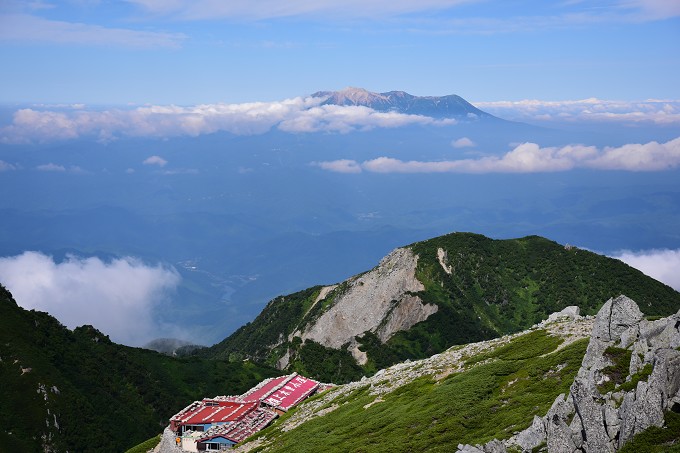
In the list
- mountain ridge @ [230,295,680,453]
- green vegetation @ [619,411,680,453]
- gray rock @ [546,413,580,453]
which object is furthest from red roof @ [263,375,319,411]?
green vegetation @ [619,411,680,453]

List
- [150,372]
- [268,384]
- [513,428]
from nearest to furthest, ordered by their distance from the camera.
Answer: [513,428] < [268,384] < [150,372]

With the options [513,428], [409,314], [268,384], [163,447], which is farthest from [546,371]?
[409,314]

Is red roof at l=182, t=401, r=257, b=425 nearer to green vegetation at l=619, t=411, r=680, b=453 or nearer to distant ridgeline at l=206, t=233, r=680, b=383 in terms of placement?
green vegetation at l=619, t=411, r=680, b=453

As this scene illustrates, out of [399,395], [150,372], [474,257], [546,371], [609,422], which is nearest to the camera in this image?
[609,422]

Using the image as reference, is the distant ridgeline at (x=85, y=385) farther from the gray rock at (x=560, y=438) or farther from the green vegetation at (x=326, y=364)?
the gray rock at (x=560, y=438)

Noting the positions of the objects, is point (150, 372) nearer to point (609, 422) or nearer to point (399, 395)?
point (399, 395)

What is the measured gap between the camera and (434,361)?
77.8m

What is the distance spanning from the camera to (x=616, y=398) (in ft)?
107

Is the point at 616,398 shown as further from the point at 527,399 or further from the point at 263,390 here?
the point at 263,390

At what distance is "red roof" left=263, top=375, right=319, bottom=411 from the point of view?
86250 millimetres

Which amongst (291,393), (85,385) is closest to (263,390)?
(291,393)

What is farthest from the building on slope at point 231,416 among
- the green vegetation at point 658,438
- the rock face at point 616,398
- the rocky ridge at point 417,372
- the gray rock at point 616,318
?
the green vegetation at point 658,438

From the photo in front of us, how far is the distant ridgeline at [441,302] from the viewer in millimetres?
162625

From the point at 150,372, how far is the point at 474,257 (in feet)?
322
